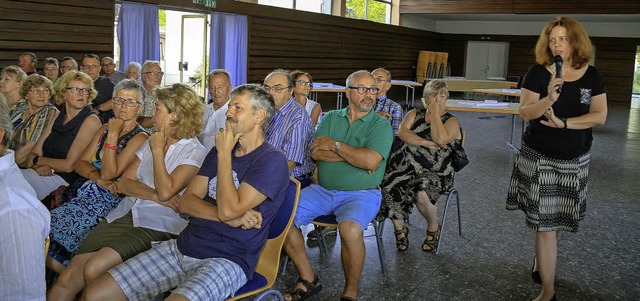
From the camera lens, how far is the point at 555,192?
10.4 ft

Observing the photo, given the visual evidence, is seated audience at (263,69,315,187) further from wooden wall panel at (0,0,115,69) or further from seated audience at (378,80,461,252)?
wooden wall panel at (0,0,115,69)

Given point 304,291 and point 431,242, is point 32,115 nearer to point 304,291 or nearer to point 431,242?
point 304,291

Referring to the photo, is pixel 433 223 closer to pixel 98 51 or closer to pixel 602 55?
pixel 98 51

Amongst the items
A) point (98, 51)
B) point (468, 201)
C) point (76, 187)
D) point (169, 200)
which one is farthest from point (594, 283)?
point (98, 51)

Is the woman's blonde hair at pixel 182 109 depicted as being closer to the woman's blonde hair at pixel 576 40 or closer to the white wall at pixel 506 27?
the woman's blonde hair at pixel 576 40

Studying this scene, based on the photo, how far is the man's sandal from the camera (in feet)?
10.6

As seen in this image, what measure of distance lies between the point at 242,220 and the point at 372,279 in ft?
4.84

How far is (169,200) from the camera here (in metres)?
2.79

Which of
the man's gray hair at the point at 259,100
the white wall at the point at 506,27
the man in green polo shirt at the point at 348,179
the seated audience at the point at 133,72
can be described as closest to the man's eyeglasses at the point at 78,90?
the man in green polo shirt at the point at 348,179

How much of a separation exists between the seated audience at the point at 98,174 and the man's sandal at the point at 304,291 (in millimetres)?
1071

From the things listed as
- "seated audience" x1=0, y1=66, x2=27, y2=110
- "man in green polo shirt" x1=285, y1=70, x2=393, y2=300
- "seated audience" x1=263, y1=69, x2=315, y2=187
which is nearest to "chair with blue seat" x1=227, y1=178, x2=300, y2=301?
"man in green polo shirt" x1=285, y1=70, x2=393, y2=300

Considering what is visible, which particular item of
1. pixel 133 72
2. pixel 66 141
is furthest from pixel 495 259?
pixel 133 72

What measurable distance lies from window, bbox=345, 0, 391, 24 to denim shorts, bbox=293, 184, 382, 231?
14.6 metres

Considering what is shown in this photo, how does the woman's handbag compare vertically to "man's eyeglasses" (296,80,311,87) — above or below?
below
